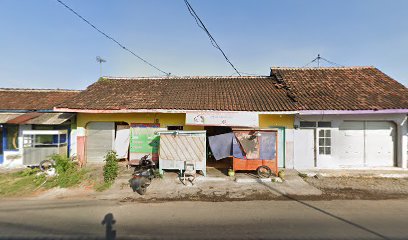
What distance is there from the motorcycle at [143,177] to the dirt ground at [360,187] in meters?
6.25

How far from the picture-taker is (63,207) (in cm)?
641

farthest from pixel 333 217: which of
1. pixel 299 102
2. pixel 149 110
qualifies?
pixel 149 110

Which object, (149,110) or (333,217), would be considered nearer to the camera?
(333,217)

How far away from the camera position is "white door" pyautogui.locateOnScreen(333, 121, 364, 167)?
35.2 ft

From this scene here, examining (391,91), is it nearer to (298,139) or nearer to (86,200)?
(298,139)

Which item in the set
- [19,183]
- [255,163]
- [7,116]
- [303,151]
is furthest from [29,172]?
[303,151]

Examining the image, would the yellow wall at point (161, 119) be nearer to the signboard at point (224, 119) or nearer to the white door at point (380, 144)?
the signboard at point (224, 119)

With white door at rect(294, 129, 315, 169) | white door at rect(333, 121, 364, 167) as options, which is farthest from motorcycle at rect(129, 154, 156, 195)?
white door at rect(333, 121, 364, 167)

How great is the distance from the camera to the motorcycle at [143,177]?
761 centimetres

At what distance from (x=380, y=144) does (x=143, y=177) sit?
11908 mm

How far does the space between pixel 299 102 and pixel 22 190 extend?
12.8 meters

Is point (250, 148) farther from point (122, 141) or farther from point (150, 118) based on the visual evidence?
point (122, 141)

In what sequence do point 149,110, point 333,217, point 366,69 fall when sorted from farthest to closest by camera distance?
point 366,69, point 149,110, point 333,217

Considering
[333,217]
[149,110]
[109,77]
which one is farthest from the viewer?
[109,77]
